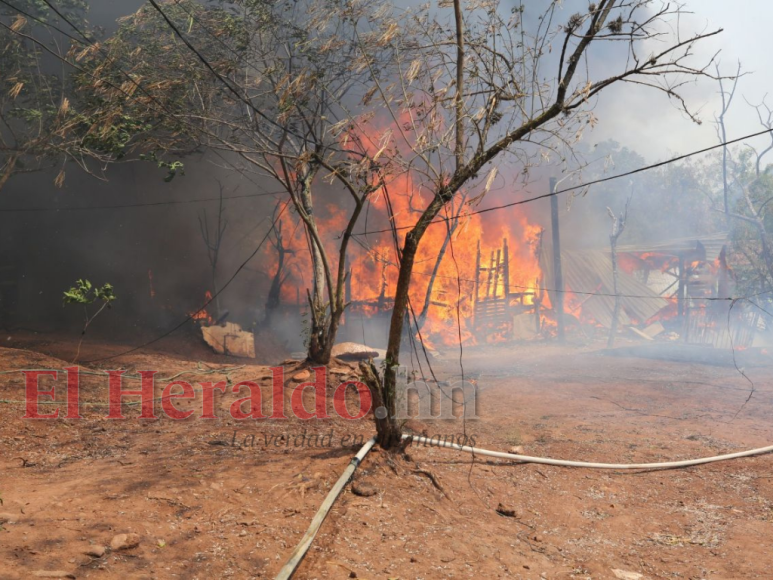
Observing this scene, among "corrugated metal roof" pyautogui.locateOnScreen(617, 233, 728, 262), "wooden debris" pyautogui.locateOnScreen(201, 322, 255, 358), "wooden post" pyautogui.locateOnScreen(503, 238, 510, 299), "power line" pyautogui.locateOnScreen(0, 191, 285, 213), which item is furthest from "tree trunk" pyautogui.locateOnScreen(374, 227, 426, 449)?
"corrugated metal roof" pyautogui.locateOnScreen(617, 233, 728, 262)

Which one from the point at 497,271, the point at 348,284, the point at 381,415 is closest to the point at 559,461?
the point at 381,415

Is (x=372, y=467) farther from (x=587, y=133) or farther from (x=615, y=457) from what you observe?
(x=587, y=133)

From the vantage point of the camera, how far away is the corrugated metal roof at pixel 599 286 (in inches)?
1188

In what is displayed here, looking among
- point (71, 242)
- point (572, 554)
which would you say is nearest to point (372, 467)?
point (572, 554)

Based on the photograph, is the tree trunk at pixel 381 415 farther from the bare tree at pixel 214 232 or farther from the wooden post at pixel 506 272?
the wooden post at pixel 506 272

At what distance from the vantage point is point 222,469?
6.88m

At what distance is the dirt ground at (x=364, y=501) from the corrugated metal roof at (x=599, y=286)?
19.2m

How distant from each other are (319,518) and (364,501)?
85cm

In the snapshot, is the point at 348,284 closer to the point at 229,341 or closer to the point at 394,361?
the point at 229,341

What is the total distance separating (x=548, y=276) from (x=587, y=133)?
777 inches

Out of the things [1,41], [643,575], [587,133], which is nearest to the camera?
[643,575]

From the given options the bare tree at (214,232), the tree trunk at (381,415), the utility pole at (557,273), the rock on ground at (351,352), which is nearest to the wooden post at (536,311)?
the utility pole at (557,273)

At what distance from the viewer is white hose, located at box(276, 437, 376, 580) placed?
15.1 feet

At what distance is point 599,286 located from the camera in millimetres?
30453
